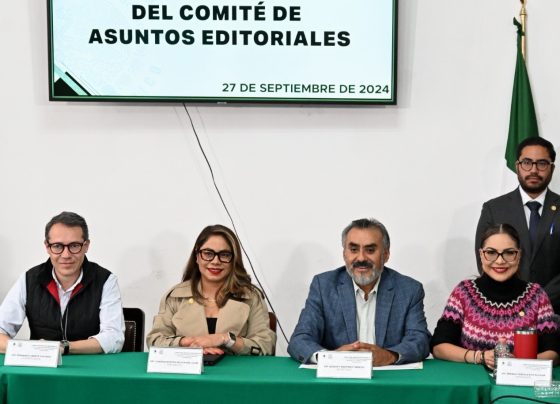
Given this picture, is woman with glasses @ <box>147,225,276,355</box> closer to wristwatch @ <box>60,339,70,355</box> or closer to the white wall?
wristwatch @ <box>60,339,70,355</box>

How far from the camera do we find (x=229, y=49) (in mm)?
5129

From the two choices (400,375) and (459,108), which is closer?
(400,375)

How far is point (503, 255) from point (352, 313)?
655 mm

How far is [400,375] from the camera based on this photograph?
10.8 feet

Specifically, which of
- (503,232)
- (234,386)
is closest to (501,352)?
(503,232)

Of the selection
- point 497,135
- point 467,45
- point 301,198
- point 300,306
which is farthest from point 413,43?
point 300,306

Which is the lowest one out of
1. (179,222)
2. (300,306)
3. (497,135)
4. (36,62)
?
(300,306)

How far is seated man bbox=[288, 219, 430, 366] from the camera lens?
3.81m

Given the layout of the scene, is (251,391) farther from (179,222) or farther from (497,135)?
(497,135)

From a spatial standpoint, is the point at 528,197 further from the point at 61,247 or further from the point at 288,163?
the point at 61,247

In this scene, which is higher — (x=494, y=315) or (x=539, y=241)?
(x=539, y=241)

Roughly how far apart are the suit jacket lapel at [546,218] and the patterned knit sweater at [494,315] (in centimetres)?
98

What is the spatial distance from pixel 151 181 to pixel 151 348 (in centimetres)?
208

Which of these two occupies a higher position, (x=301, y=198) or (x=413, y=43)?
(x=413, y=43)
